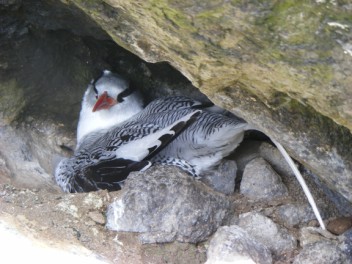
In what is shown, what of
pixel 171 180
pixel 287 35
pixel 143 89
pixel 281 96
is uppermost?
pixel 287 35

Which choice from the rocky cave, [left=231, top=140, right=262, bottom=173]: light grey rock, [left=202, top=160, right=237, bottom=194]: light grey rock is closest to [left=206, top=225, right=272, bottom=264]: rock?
the rocky cave

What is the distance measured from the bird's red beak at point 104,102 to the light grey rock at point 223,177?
1365mm

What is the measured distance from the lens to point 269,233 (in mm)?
3902

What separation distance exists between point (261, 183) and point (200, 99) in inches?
51.7

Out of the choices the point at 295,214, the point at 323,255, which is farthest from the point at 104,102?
the point at 323,255

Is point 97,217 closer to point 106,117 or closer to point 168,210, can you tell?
point 168,210

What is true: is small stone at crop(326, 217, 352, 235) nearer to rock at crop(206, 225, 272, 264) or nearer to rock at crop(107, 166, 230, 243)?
rock at crop(206, 225, 272, 264)

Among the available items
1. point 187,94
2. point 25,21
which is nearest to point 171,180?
point 187,94

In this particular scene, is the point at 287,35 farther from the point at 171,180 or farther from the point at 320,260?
the point at 171,180

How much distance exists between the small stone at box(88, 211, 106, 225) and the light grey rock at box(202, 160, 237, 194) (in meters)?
0.95

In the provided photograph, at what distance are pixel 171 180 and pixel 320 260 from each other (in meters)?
1.10

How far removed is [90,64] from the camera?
5.96 metres

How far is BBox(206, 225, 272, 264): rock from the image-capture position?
3.46 metres

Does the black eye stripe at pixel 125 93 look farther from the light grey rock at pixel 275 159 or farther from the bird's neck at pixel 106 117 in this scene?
the light grey rock at pixel 275 159
